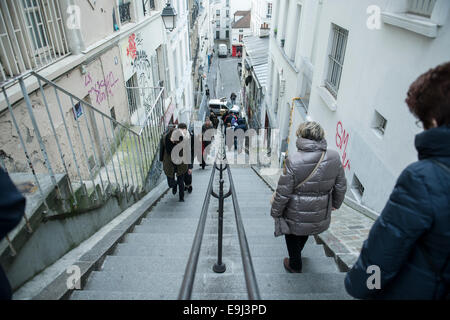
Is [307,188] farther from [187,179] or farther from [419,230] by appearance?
[187,179]

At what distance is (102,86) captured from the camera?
5.68m

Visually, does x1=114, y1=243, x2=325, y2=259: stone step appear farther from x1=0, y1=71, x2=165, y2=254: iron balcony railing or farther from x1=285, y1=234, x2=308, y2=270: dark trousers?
x1=0, y1=71, x2=165, y2=254: iron balcony railing

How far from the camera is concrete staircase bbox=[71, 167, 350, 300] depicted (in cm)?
245

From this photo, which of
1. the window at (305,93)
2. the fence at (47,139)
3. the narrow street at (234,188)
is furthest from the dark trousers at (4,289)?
Result: the window at (305,93)

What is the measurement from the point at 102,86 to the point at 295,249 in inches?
188

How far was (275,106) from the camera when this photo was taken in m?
12.1

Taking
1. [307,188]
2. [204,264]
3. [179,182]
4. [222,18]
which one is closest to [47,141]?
[179,182]

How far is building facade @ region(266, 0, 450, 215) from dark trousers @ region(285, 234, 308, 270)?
5.20ft

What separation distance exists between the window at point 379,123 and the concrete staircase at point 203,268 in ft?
6.10

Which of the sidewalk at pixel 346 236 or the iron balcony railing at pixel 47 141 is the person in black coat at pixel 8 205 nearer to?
the iron balcony railing at pixel 47 141

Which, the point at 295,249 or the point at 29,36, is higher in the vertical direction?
the point at 29,36

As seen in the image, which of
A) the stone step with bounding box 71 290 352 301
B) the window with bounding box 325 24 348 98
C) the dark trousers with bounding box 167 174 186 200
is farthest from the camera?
the window with bounding box 325 24 348 98

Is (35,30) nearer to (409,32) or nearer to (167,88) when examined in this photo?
(409,32)

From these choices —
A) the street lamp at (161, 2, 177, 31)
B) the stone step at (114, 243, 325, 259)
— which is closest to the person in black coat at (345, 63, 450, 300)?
the stone step at (114, 243, 325, 259)
